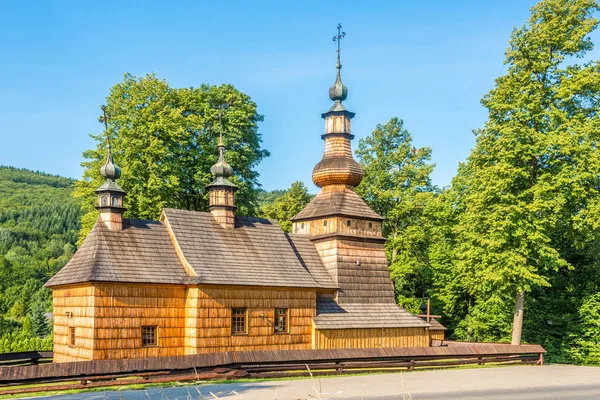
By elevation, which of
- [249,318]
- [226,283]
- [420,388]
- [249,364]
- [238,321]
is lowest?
[420,388]

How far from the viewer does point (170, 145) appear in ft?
108

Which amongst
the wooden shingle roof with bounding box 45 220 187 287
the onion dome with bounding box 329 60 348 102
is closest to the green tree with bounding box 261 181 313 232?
the onion dome with bounding box 329 60 348 102

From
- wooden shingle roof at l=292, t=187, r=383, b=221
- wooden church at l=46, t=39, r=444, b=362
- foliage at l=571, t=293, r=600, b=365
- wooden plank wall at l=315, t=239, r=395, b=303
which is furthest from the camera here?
foliage at l=571, t=293, r=600, b=365

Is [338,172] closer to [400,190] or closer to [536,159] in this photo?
[536,159]

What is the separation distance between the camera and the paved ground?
46.3 ft

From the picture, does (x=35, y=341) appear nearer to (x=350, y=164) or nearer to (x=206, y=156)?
(x=206, y=156)

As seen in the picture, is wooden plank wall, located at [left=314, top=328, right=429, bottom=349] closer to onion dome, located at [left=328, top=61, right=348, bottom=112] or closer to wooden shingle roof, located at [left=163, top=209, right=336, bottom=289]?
wooden shingle roof, located at [left=163, top=209, right=336, bottom=289]

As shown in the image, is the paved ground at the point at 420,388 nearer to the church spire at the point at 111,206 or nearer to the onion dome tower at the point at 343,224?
the onion dome tower at the point at 343,224

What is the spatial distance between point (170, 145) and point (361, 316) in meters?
13.5

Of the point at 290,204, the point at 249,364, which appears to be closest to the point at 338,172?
the point at 249,364

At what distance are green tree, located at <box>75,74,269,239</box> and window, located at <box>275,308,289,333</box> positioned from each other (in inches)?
382

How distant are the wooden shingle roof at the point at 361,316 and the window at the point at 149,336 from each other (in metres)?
6.29

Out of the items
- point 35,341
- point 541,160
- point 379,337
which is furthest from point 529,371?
point 35,341

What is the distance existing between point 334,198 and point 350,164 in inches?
67.9
